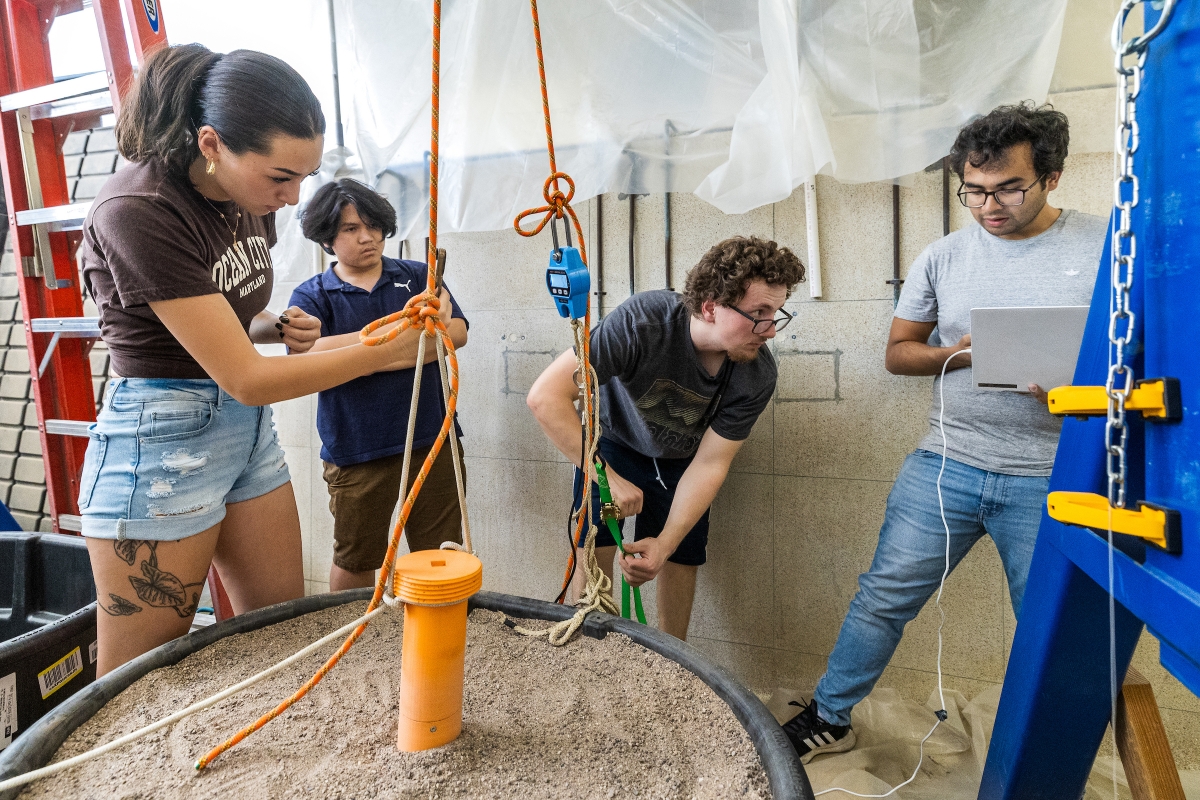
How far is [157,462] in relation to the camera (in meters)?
1.05

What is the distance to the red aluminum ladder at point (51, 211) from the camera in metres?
1.77

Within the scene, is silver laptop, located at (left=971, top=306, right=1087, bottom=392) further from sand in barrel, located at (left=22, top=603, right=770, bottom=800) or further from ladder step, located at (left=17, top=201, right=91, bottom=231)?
ladder step, located at (left=17, top=201, right=91, bottom=231)

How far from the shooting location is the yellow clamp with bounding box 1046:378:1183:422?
26.9 inches

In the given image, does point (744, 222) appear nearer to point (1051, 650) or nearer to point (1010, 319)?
point (1010, 319)

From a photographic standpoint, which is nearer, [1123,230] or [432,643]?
[1123,230]

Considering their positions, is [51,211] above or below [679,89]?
below

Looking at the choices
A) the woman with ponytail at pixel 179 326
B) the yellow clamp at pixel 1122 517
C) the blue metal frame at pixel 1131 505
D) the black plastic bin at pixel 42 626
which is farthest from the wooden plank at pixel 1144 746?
the black plastic bin at pixel 42 626

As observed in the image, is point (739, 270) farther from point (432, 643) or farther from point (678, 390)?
point (432, 643)

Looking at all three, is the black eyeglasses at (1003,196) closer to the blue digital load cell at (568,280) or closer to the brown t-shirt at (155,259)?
the blue digital load cell at (568,280)

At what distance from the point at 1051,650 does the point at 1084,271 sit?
2.98ft

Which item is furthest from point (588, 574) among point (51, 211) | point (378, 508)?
point (51, 211)

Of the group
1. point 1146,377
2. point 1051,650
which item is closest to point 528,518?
point 1051,650

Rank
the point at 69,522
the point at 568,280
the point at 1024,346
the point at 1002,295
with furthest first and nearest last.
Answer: the point at 69,522, the point at 1002,295, the point at 1024,346, the point at 568,280

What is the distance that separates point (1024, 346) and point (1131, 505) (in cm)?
71
